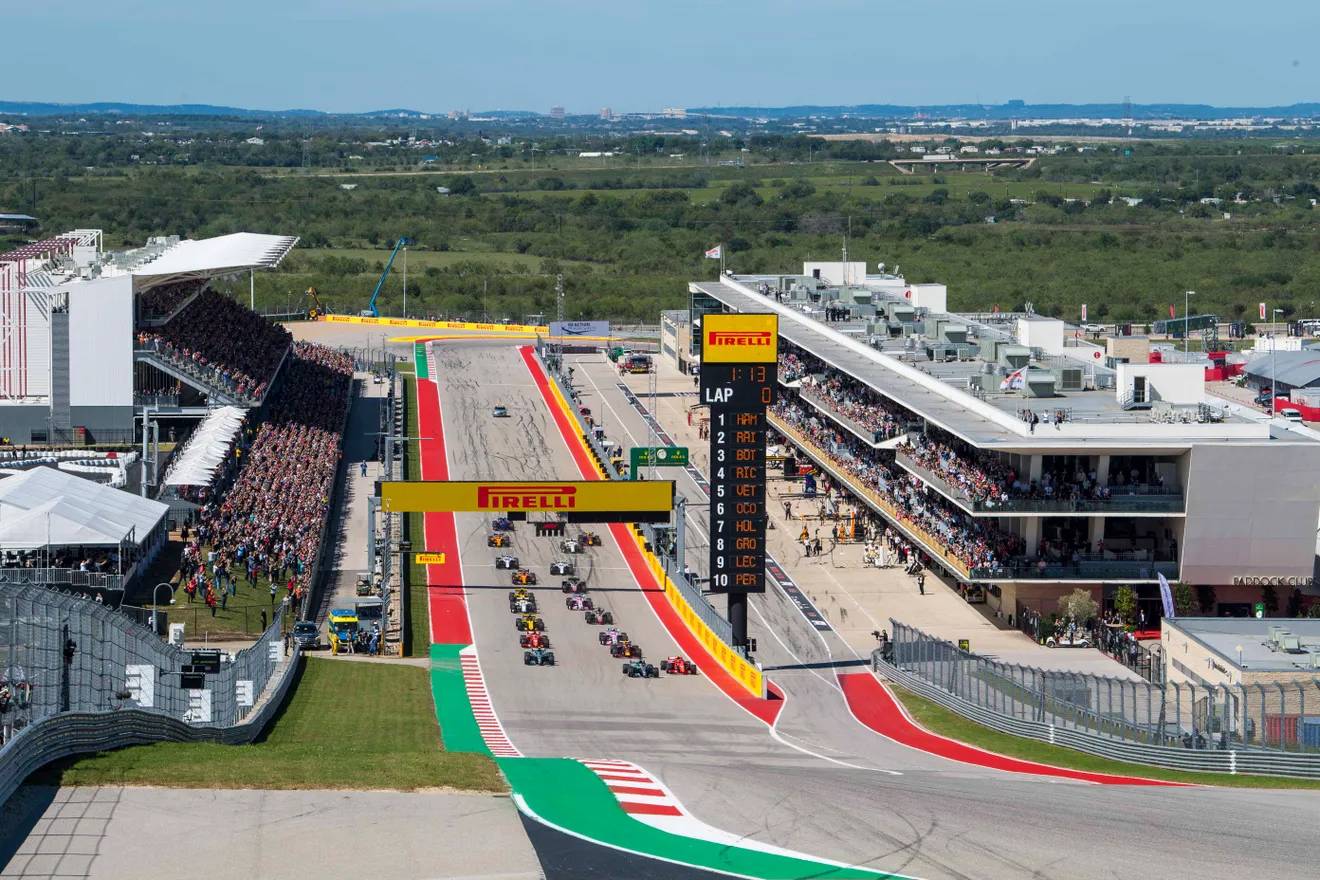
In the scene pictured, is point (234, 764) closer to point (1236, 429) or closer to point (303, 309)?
point (1236, 429)

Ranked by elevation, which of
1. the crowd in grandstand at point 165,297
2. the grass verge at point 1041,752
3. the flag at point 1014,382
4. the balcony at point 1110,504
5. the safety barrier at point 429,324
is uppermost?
the crowd in grandstand at point 165,297

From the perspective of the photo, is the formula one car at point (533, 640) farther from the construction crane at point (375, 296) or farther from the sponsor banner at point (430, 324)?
the construction crane at point (375, 296)

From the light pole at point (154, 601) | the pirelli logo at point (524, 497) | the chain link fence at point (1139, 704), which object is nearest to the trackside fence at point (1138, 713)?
the chain link fence at point (1139, 704)

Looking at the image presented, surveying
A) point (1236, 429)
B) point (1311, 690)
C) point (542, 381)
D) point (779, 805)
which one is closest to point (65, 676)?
point (779, 805)

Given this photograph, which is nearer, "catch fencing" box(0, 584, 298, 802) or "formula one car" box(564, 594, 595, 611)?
"catch fencing" box(0, 584, 298, 802)

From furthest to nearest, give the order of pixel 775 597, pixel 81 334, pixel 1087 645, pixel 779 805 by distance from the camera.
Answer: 1. pixel 81 334
2. pixel 775 597
3. pixel 1087 645
4. pixel 779 805

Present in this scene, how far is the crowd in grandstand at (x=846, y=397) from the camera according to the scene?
78250 millimetres

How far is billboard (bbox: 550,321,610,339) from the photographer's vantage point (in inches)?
5561

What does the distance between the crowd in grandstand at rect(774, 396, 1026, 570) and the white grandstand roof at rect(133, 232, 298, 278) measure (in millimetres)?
25927

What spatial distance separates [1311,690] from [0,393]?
58839 mm

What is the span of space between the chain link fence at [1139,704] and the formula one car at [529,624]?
1268 cm

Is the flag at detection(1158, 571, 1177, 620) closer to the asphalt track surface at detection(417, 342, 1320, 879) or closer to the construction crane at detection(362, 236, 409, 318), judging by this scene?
the asphalt track surface at detection(417, 342, 1320, 879)

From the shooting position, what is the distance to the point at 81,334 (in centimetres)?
8338

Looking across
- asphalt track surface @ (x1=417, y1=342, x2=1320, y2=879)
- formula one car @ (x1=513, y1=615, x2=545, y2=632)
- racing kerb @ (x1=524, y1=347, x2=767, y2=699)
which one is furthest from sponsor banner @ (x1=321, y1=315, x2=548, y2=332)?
formula one car @ (x1=513, y1=615, x2=545, y2=632)
